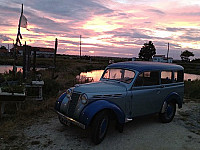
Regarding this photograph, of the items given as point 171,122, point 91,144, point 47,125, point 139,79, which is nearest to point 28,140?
point 47,125

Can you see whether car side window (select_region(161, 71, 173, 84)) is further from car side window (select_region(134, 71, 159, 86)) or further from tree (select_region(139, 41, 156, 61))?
tree (select_region(139, 41, 156, 61))

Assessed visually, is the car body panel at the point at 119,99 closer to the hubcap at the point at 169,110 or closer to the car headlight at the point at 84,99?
the car headlight at the point at 84,99

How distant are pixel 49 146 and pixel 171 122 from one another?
4.11 metres

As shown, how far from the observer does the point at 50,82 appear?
9562 mm

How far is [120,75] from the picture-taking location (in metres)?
5.48

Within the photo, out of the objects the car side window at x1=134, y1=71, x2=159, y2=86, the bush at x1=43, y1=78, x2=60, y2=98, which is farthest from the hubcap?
the bush at x1=43, y1=78, x2=60, y2=98

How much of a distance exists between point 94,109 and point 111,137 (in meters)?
1.12

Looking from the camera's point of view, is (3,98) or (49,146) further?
(3,98)

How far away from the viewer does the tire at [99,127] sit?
4.12m

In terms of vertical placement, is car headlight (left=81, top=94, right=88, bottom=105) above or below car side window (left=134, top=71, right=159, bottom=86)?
below

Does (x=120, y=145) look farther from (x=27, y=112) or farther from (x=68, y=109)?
(x=27, y=112)

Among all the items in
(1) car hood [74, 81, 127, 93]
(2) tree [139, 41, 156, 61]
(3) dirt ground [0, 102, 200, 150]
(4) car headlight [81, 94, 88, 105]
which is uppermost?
A: (2) tree [139, 41, 156, 61]

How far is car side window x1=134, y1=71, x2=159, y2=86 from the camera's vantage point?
5.18 meters

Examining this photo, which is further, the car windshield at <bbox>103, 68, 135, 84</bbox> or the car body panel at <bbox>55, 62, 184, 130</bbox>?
the car windshield at <bbox>103, 68, 135, 84</bbox>
